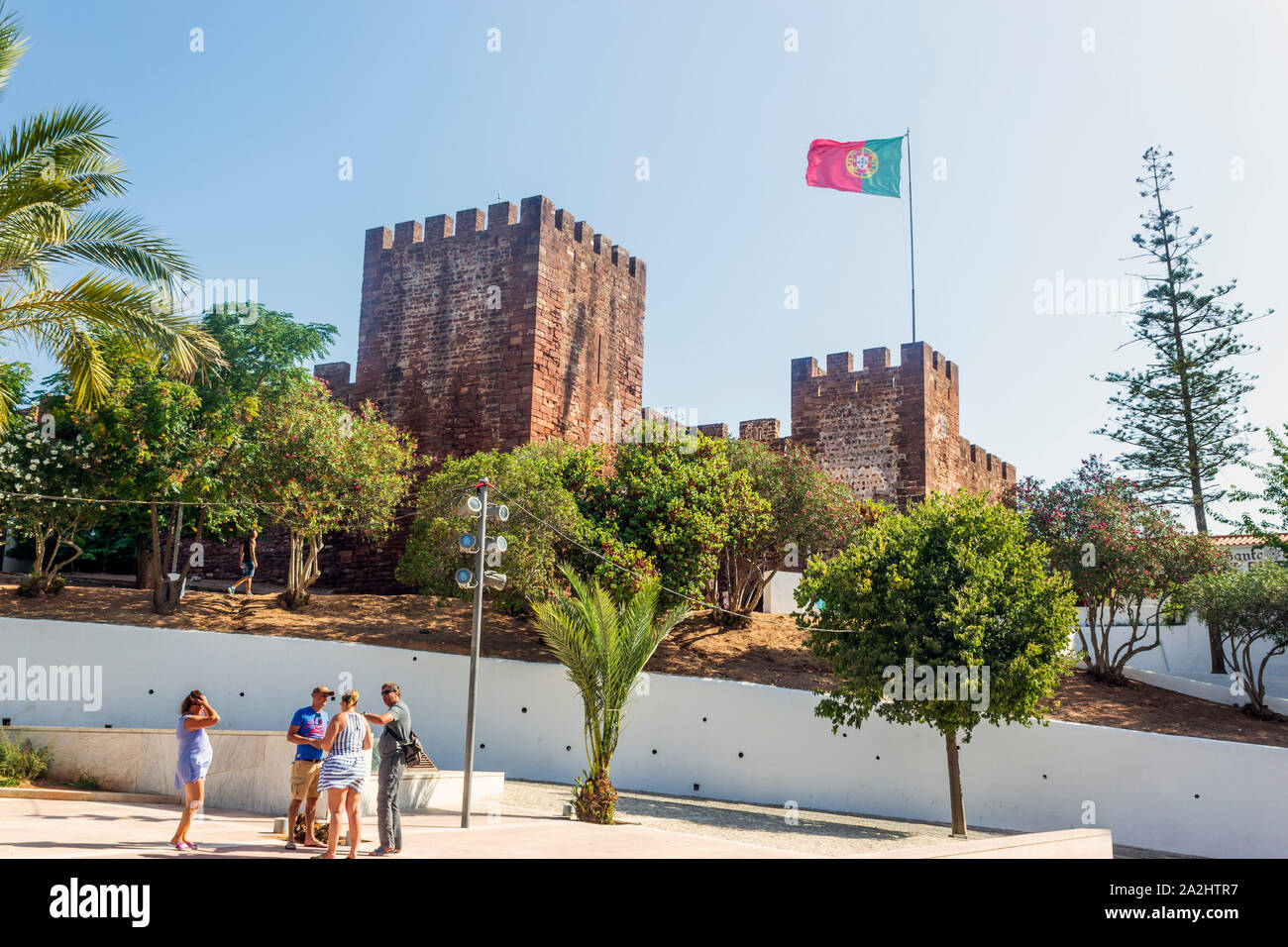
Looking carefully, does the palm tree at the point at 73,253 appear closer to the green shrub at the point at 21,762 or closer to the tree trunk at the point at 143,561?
the green shrub at the point at 21,762

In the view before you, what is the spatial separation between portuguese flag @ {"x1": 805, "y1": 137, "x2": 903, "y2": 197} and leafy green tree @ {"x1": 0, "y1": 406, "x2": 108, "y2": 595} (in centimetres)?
1563

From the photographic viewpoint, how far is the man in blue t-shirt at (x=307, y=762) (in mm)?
8016

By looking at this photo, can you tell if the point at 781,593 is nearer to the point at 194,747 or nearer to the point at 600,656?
the point at 600,656

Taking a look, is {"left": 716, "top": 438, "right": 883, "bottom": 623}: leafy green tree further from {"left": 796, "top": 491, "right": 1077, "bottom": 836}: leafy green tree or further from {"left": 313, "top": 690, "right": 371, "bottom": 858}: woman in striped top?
{"left": 313, "top": 690, "right": 371, "bottom": 858}: woman in striped top

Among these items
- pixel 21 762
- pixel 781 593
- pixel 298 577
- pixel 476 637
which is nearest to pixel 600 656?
pixel 476 637

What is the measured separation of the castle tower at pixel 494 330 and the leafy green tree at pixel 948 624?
8.39 meters

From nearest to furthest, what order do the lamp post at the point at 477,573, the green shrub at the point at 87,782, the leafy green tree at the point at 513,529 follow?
the lamp post at the point at 477,573, the green shrub at the point at 87,782, the leafy green tree at the point at 513,529

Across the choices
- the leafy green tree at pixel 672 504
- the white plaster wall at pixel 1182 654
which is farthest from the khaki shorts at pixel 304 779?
the white plaster wall at pixel 1182 654

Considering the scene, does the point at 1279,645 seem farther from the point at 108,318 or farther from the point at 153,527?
the point at 153,527

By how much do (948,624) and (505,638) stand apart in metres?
7.95

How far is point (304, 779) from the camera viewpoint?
8.17 metres

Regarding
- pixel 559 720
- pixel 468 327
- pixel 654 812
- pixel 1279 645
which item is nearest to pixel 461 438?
pixel 468 327

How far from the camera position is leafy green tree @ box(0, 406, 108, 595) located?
56.5ft
